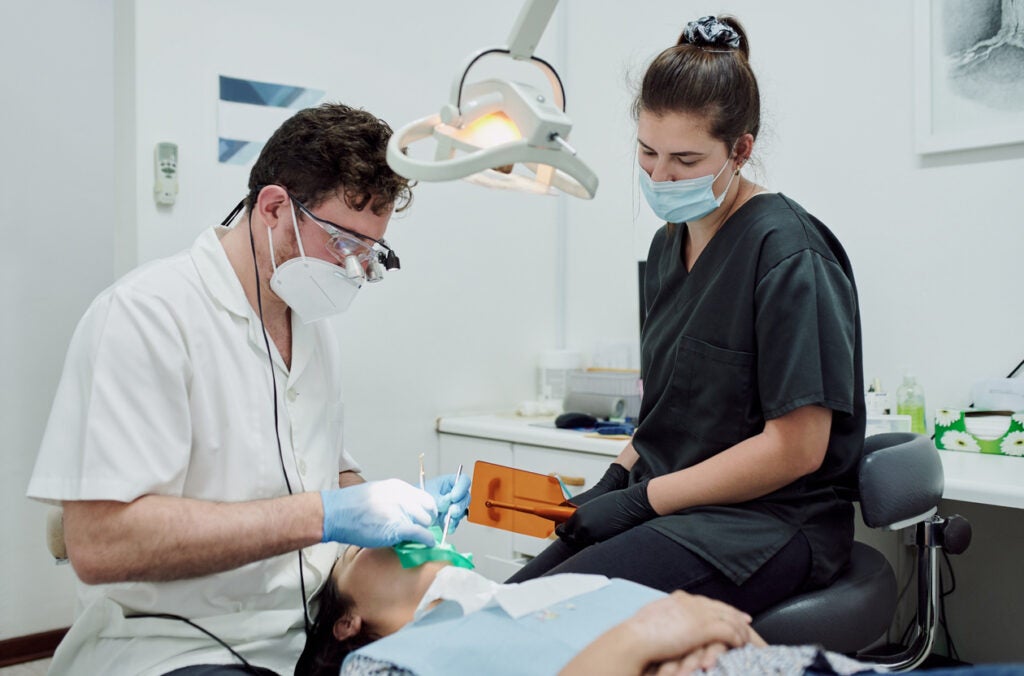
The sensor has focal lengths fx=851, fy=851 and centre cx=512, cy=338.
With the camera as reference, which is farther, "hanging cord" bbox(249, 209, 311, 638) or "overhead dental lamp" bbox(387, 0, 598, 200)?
"hanging cord" bbox(249, 209, 311, 638)

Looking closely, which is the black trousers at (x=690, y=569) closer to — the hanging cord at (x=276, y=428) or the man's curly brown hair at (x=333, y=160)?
the hanging cord at (x=276, y=428)

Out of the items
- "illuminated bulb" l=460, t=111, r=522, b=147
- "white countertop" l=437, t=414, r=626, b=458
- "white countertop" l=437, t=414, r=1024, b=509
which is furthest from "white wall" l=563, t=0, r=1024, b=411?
"illuminated bulb" l=460, t=111, r=522, b=147

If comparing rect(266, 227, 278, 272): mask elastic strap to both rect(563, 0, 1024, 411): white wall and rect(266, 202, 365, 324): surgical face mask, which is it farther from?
rect(563, 0, 1024, 411): white wall

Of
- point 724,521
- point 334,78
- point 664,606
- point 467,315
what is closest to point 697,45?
point 724,521

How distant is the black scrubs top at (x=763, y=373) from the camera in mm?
1297

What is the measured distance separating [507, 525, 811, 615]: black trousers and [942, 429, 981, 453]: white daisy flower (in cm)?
104

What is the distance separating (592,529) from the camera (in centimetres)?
142

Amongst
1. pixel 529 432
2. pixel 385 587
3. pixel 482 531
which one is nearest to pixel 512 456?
pixel 529 432

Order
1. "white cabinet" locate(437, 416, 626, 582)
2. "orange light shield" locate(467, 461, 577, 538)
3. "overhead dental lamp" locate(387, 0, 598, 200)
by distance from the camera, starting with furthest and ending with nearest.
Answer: "white cabinet" locate(437, 416, 626, 582) < "orange light shield" locate(467, 461, 577, 538) < "overhead dental lamp" locate(387, 0, 598, 200)

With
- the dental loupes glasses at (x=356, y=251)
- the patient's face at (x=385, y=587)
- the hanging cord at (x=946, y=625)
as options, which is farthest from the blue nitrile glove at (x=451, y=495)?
the hanging cord at (x=946, y=625)

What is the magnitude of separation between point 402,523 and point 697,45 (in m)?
0.91

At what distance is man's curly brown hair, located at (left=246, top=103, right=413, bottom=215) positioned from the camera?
55.1 inches

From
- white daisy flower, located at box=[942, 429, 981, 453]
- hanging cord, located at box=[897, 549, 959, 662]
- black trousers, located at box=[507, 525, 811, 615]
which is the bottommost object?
hanging cord, located at box=[897, 549, 959, 662]

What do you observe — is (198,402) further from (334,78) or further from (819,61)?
(819,61)
